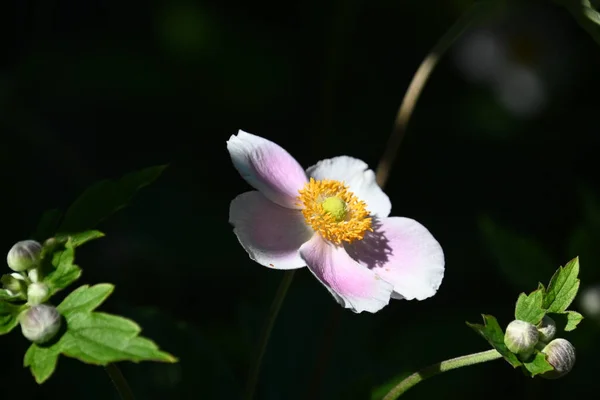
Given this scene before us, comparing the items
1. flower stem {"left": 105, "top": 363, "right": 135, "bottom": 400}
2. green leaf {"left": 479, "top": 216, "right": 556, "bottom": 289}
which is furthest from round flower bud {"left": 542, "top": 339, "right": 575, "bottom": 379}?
flower stem {"left": 105, "top": 363, "right": 135, "bottom": 400}

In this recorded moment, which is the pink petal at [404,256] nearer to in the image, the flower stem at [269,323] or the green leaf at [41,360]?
the flower stem at [269,323]

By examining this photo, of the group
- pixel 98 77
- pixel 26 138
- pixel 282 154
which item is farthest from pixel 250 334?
pixel 98 77

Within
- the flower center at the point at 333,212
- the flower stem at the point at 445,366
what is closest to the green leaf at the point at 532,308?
the flower stem at the point at 445,366

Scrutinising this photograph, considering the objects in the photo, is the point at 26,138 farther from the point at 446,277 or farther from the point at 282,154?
the point at 446,277

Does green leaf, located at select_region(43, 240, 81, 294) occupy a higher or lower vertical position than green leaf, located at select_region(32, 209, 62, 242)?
higher

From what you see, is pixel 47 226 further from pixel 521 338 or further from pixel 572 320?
pixel 572 320

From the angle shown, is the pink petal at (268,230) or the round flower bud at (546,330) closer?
the round flower bud at (546,330)

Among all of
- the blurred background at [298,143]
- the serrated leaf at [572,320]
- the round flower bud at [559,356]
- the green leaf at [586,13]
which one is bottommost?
the blurred background at [298,143]

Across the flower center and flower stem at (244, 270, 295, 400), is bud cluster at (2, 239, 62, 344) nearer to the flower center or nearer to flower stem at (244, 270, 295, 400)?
flower stem at (244, 270, 295, 400)
